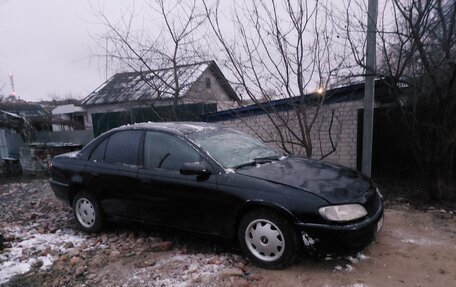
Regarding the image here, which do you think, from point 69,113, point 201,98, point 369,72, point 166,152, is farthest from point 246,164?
point 69,113

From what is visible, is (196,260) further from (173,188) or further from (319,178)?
(319,178)

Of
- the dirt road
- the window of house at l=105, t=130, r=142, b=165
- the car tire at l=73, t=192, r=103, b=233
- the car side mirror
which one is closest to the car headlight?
the dirt road

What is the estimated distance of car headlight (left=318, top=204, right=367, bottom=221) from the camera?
324 cm

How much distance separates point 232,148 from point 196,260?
4.53 feet

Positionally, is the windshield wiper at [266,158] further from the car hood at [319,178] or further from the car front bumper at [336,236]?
the car front bumper at [336,236]

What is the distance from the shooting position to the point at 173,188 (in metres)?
4.04

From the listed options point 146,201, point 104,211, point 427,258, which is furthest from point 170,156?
point 427,258

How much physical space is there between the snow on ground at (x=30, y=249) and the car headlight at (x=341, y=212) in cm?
317

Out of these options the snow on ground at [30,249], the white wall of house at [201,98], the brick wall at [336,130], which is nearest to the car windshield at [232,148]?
the snow on ground at [30,249]

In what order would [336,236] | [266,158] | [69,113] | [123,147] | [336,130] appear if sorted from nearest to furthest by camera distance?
[336,236]
[266,158]
[123,147]
[336,130]
[69,113]

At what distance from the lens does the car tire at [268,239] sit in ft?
11.1

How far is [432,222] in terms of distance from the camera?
15.8 feet

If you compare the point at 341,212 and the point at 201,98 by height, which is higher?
the point at 201,98

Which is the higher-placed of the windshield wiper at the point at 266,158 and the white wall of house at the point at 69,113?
the white wall of house at the point at 69,113
